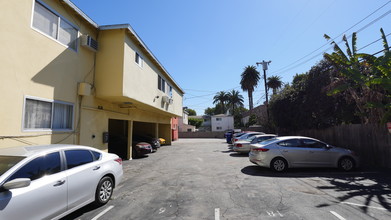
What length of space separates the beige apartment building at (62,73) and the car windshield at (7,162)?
265 cm

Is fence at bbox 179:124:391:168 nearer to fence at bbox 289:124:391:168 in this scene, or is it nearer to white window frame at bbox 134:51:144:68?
fence at bbox 289:124:391:168

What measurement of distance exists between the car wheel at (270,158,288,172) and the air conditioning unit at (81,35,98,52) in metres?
9.15

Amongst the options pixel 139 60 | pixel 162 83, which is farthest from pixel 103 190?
pixel 162 83

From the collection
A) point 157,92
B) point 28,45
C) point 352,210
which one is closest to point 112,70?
point 28,45

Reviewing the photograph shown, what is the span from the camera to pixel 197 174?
30.1ft

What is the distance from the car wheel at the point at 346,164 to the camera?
372 inches

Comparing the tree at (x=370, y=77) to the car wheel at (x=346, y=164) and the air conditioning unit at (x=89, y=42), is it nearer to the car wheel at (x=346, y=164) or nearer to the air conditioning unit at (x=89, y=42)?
the car wheel at (x=346, y=164)

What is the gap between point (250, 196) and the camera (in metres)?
6.13

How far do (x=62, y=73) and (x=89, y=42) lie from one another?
1.99 metres

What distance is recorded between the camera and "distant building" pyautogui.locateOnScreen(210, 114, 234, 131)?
60.7m

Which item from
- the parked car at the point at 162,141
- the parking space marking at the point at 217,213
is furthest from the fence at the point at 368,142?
the parked car at the point at 162,141

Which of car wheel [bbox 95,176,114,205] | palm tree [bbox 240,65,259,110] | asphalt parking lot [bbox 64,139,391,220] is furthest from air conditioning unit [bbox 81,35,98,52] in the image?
palm tree [bbox 240,65,259,110]

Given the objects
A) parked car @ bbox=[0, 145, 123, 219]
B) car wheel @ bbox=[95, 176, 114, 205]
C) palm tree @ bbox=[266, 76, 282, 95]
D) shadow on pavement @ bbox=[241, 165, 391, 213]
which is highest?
palm tree @ bbox=[266, 76, 282, 95]

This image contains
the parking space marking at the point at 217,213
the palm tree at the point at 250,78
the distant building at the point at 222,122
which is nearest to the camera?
the parking space marking at the point at 217,213
